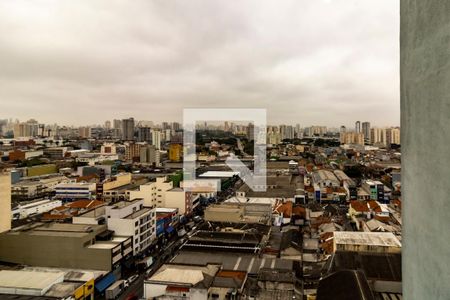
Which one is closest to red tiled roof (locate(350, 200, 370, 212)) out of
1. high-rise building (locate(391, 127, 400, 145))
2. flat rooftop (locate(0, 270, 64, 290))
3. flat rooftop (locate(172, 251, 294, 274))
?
flat rooftop (locate(172, 251, 294, 274))

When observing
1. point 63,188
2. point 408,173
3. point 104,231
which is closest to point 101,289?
point 104,231

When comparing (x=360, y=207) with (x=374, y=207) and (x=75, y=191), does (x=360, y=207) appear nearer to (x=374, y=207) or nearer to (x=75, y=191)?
(x=374, y=207)

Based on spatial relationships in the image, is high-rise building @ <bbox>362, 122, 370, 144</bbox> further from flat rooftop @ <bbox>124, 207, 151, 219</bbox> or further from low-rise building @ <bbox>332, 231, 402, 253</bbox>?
flat rooftop @ <bbox>124, 207, 151, 219</bbox>

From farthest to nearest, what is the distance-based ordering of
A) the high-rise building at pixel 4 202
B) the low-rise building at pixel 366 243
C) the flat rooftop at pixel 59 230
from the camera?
the high-rise building at pixel 4 202
the flat rooftop at pixel 59 230
the low-rise building at pixel 366 243

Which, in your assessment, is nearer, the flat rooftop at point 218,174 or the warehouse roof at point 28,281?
the warehouse roof at point 28,281

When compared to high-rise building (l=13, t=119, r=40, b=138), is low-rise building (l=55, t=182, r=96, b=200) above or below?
below

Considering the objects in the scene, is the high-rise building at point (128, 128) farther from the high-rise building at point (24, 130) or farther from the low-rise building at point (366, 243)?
the low-rise building at point (366, 243)

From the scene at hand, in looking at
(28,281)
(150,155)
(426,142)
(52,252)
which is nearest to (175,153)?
(150,155)

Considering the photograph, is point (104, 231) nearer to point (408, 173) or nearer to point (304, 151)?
point (408, 173)

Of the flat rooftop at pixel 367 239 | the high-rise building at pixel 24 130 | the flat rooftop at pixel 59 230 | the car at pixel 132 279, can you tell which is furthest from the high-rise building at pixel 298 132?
the car at pixel 132 279
